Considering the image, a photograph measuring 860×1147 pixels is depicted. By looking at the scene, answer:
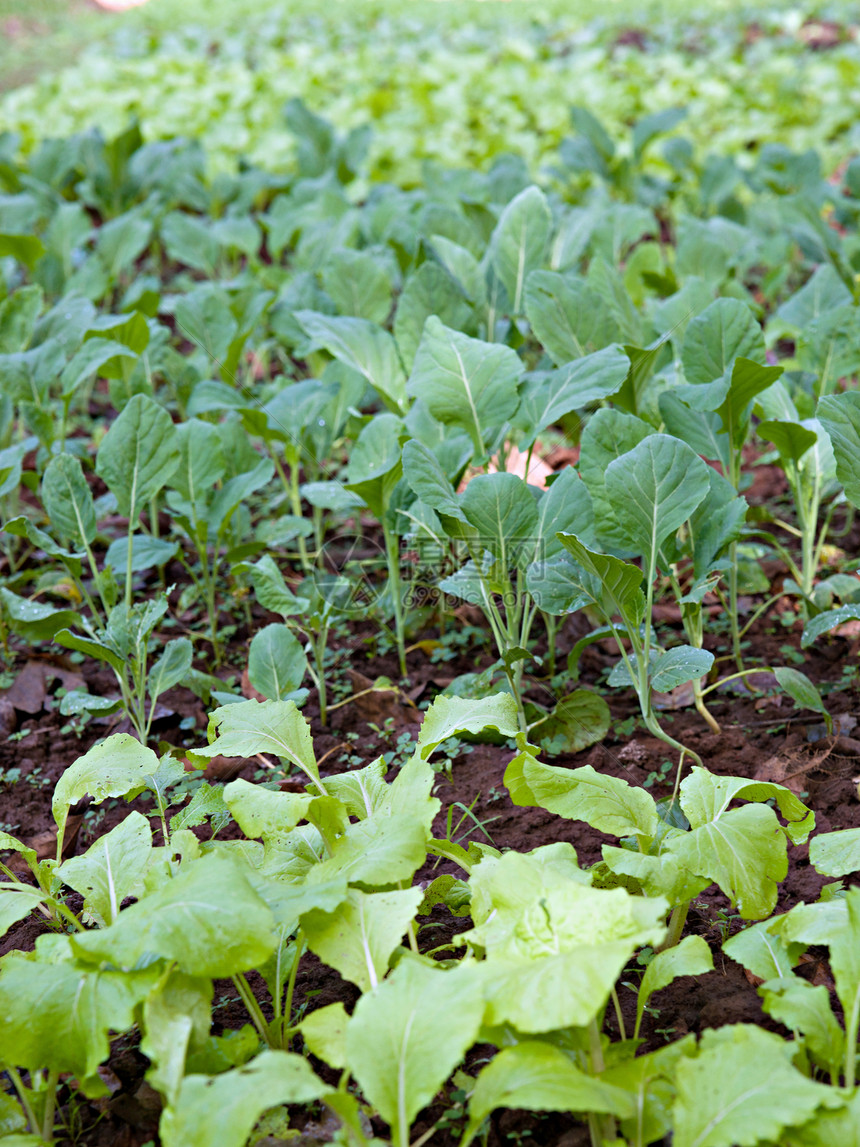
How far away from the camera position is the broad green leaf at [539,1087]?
3.14ft

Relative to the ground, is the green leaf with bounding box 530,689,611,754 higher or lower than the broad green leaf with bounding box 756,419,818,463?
lower

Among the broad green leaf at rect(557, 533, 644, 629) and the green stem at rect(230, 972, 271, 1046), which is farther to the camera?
the broad green leaf at rect(557, 533, 644, 629)

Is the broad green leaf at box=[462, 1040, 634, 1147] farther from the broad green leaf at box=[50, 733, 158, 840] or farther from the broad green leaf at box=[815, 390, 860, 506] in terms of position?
the broad green leaf at box=[815, 390, 860, 506]

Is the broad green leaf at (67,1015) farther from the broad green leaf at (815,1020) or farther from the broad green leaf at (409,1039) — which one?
the broad green leaf at (815,1020)

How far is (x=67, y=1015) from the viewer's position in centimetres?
110

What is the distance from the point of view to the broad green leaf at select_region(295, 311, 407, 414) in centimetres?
232

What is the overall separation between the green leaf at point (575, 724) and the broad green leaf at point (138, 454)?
967 mm

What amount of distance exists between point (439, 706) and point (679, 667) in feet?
1.41

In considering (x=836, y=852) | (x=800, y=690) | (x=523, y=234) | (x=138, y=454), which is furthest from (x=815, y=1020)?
(x=523, y=234)

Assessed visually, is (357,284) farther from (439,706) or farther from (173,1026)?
(173,1026)

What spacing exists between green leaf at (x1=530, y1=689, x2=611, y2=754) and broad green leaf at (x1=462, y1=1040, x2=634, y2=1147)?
0.84 m

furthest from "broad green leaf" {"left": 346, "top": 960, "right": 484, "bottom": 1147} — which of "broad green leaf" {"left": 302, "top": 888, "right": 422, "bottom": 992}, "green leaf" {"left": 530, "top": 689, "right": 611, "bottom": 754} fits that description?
"green leaf" {"left": 530, "top": 689, "right": 611, "bottom": 754}

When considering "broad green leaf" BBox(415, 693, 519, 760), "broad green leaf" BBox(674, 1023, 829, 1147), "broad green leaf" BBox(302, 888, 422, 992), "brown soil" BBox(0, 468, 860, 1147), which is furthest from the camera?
"broad green leaf" BBox(415, 693, 519, 760)

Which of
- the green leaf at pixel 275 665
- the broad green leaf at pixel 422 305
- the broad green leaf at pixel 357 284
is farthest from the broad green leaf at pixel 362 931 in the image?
the broad green leaf at pixel 357 284
